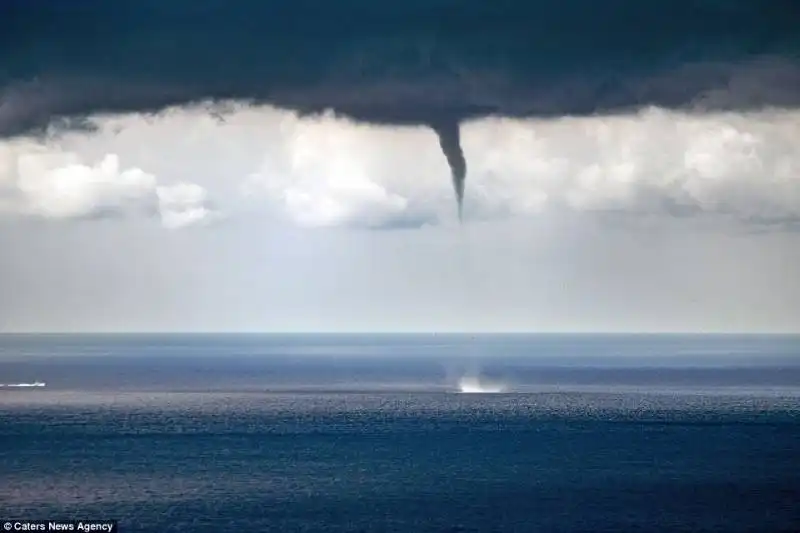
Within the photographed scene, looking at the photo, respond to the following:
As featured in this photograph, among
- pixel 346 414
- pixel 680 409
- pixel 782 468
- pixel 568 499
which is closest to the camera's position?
pixel 568 499

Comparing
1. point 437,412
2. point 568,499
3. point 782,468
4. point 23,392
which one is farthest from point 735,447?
point 23,392

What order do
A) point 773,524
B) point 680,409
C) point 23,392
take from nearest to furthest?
point 773,524, point 680,409, point 23,392

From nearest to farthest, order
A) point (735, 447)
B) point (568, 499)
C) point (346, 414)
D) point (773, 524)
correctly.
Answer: point (773, 524) → point (568, 499) → point (735, 447) → point (346, 414)

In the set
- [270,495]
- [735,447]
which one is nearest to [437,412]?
[735,447]

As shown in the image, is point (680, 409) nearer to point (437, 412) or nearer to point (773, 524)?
point (437, 412)

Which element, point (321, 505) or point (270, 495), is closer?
point (321, 505)

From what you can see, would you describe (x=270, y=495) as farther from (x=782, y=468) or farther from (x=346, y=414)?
(x=346, y=414)
